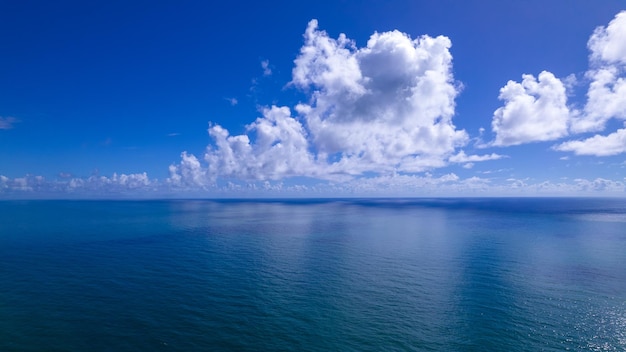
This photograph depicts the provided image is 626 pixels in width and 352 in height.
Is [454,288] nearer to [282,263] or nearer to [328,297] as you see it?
[328,297]

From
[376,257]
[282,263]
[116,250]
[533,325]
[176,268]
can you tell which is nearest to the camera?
[533,325]

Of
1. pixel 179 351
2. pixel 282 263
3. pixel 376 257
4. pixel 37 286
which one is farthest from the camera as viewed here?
pixel 376 257

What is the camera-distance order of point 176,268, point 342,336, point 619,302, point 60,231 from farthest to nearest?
point 60,231
point 176,268
point 619,302
point 342,336

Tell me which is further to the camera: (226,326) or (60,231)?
(60,231)

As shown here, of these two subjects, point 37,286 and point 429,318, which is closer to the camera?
point 429,318

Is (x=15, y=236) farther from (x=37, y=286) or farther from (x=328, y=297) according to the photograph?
(x=328, y=297)

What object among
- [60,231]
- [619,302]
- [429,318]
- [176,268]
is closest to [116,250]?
[176,268]

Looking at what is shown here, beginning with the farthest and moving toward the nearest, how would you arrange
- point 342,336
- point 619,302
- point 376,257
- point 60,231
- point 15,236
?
point 60,231, point 15,236, point 376,257, point 619,302, point 342,336

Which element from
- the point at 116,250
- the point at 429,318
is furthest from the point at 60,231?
the point at 429,318
